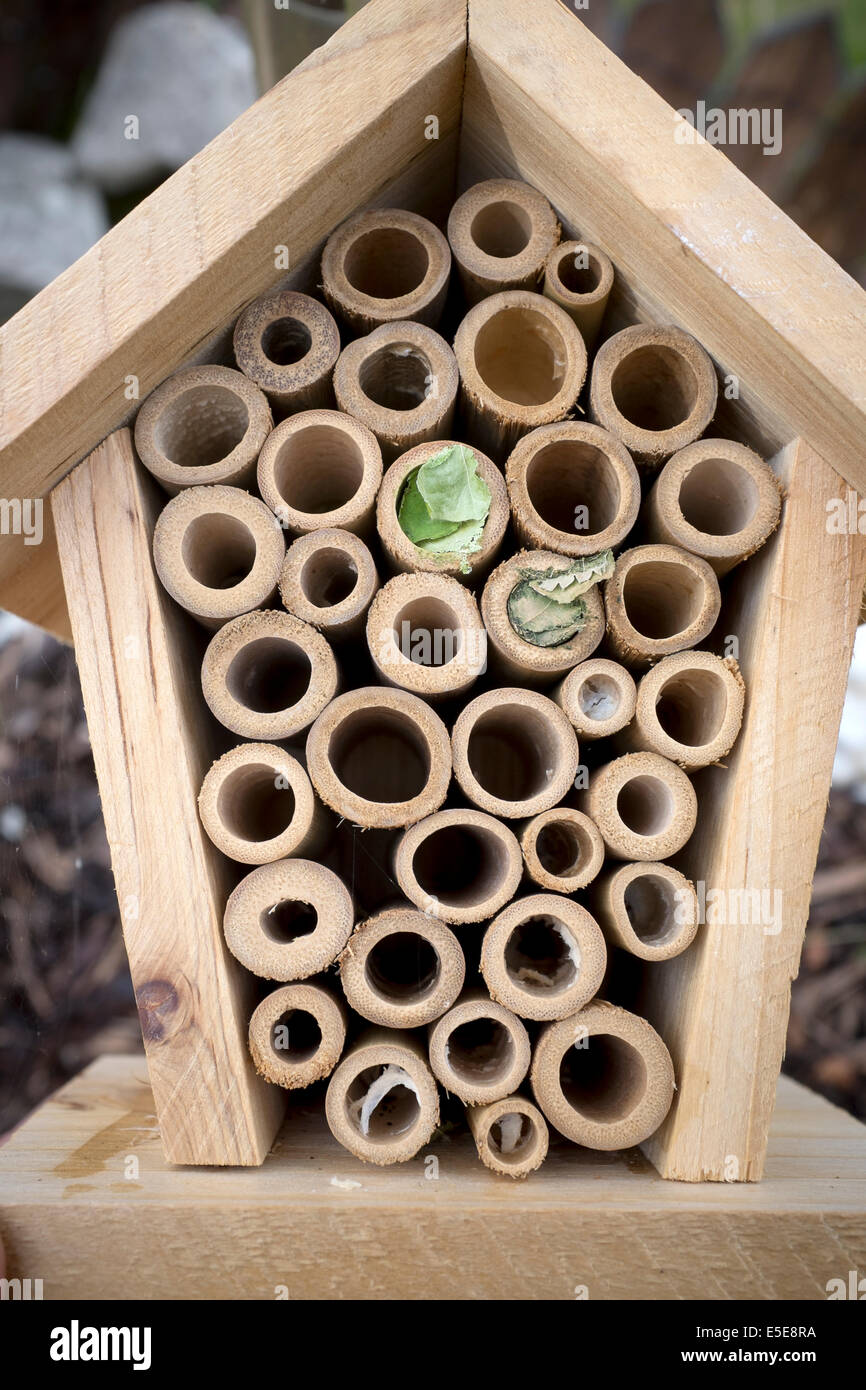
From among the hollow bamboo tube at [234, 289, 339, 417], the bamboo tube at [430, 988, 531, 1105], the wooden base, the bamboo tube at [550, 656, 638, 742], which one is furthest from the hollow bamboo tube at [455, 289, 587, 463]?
the wooden base

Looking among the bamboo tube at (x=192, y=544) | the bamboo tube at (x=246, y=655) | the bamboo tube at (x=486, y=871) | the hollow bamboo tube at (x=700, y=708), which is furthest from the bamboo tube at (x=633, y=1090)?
the bamboo tube at (x=192, y=544)

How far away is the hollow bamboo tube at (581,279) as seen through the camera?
839mm

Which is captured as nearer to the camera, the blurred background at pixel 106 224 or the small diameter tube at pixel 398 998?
the small diameter tube at pixel 398 998

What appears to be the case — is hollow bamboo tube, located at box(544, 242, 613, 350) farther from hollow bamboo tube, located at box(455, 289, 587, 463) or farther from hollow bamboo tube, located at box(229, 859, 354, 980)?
hollow bamboo tube, located at box(229, 859, 354, 980)

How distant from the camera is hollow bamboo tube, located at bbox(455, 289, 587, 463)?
2.69ft

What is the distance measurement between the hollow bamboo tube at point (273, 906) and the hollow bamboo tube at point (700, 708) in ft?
0.93

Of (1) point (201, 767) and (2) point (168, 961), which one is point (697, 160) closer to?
(1) point (201, 767)

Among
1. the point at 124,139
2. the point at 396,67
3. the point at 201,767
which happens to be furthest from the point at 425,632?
the point at 124,139

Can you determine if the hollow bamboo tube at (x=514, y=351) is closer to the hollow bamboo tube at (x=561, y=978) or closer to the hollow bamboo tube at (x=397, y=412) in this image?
the hollow bamboo tube at (x=397, y=412)

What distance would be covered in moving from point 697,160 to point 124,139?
232 cm

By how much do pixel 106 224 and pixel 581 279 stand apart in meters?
2.20

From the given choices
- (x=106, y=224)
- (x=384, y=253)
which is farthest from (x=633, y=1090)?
(x=106, y=224)

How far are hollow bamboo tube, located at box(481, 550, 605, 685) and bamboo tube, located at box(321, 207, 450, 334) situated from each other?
9.6 inches

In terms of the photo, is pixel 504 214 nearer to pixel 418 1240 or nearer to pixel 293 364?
pixel 293 364
